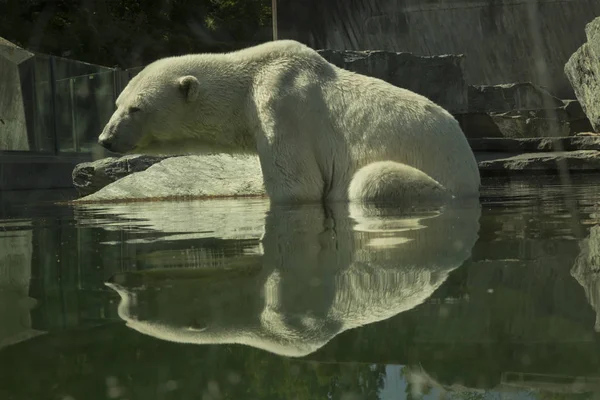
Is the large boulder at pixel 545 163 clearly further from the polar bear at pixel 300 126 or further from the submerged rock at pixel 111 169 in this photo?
the submerged rock at pixel 111 169

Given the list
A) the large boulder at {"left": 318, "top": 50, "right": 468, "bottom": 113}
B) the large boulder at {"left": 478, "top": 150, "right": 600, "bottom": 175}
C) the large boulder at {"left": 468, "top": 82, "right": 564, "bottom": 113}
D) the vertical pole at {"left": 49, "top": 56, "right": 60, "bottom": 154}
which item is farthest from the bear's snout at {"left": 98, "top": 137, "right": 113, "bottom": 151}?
the vertical pole at {"left": 49, "top": 56, "right": 60, "bottom": 154}

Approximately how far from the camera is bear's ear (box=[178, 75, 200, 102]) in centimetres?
522

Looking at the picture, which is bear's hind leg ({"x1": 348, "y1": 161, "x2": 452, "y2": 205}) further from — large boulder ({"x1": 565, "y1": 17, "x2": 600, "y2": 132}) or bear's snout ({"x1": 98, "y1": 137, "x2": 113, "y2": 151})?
large boulder ({"x1": 565, "y1": 17, "x2": 600, "y2": 132})

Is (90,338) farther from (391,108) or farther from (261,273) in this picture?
(391,108)

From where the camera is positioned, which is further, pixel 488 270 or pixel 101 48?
pixel 101 48

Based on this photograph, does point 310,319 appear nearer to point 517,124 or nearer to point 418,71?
point 418,71

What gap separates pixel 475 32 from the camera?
1266 centimetres

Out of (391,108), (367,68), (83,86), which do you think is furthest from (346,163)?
(83,86)

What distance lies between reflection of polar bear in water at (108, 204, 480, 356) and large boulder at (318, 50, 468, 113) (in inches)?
294

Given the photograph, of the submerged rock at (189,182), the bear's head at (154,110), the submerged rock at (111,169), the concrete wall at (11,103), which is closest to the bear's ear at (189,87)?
the bear's head at (154,110)

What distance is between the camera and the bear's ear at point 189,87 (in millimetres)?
5219

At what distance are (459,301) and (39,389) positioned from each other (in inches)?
27.8

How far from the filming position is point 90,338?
1103 millimetres

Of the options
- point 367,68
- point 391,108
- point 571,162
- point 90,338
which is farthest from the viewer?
point 367,68
